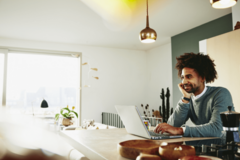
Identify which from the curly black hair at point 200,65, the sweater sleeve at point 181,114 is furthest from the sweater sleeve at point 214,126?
the curly black hair at point 200,65

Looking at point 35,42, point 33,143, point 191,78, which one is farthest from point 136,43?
point 33,143

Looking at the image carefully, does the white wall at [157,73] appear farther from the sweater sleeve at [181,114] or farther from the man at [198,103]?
the sweater sleeve at [181,114]

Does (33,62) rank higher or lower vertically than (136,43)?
lower

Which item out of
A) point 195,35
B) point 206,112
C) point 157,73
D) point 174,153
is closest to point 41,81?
point 157,73

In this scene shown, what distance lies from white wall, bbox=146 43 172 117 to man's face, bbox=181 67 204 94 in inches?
147

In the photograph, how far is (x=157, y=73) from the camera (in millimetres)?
6219

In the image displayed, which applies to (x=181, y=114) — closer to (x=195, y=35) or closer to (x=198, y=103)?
(x=198, y=103)

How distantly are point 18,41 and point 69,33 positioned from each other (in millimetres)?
1453

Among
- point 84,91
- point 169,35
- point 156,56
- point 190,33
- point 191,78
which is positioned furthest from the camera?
point 156,56

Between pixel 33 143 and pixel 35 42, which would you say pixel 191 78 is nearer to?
pixel 33 143

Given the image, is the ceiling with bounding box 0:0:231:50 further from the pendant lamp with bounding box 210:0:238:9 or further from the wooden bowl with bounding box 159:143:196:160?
the wooden bowl with bounding box 159:143:196:160

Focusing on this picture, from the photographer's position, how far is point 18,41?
533cm

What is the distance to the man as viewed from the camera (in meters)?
1.34

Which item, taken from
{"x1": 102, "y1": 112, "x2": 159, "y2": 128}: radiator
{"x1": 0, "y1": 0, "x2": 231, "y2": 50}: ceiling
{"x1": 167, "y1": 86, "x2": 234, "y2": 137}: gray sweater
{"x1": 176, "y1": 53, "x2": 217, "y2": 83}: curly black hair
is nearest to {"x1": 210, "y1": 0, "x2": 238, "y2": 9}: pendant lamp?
{"x1": 176, "y1": 53, "x2": 217, "y2": 83}: curly black hair
